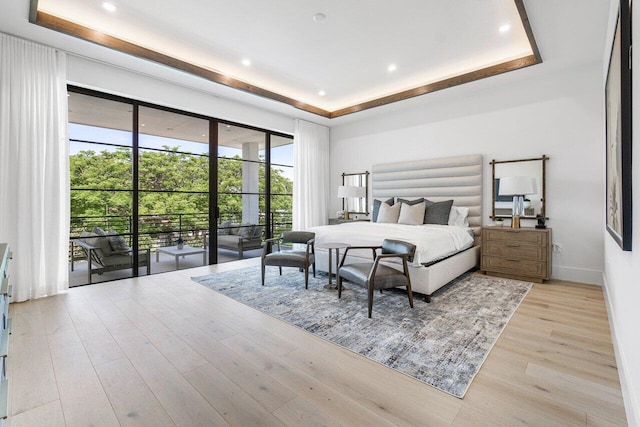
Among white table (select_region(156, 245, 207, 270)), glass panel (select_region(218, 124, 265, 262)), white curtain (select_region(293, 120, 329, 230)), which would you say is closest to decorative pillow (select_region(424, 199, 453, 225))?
white curtain (select_region(293, 120, 329, 230))

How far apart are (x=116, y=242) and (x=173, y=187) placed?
1.14m

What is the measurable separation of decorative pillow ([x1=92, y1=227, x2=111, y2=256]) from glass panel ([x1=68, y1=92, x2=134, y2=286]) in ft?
0.11

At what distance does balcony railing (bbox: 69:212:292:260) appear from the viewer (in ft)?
13.3

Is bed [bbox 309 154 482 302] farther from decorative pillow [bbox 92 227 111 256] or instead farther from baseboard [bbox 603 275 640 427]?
decorative pillow [bbox 92 227 111 256]

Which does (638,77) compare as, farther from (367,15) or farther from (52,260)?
(52,260)

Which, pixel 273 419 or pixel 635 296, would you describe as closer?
pixel 635 296

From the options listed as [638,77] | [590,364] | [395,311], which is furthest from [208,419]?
[638,77]

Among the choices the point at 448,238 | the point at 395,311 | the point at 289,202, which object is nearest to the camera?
the point at 395,311

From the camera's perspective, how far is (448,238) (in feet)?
12.9

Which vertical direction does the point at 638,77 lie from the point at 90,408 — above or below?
above

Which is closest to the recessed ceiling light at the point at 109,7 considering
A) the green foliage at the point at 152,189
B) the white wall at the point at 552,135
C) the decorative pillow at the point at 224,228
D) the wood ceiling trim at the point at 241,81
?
the wood ceiling trim at the point at 241,81

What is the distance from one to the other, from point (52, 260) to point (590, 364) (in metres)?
5.28

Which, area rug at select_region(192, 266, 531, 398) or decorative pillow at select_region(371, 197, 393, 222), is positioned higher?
decorative pillow at select_region(371, 197, 393, 222)

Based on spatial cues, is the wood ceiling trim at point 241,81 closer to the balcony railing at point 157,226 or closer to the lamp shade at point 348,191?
the lamp shade at point 348,191
